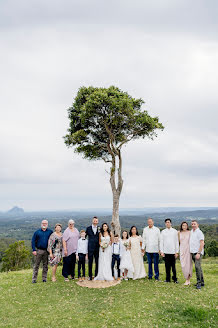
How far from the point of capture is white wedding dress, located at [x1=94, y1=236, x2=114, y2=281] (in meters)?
12.3

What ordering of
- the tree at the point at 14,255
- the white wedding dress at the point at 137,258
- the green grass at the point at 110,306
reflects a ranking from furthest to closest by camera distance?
the tree at the point at 14,255, the white wedding dress at the point at 137,258, the green grass at the point at 110,306

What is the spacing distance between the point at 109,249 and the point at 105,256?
42 cm

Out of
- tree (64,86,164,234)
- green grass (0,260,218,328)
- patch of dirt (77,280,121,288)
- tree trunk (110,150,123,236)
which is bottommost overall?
patch of dirt (77,280,121,288)

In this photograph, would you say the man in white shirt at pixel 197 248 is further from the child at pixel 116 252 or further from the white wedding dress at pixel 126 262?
the child at pixel 116 252

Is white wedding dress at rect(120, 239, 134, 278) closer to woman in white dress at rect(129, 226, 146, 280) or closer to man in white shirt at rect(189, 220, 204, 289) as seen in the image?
woman in white dress at rect(129, 226, 146, 280)

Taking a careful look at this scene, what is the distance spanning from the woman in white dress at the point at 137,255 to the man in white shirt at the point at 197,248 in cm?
284

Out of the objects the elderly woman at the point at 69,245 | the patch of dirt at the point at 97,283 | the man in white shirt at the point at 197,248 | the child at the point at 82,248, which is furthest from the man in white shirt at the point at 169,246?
the elderly woman at the point at 69,245

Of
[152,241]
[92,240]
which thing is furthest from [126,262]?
[92,240]

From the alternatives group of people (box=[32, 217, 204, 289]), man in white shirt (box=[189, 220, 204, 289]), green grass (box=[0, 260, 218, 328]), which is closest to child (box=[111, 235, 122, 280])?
group of people (box=[32, 217, 204, 289])

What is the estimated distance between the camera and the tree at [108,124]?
16438 mm

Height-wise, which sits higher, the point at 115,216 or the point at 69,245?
the point at 115,216

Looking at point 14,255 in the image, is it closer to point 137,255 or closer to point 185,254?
point 137,255

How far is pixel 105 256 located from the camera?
12.4m

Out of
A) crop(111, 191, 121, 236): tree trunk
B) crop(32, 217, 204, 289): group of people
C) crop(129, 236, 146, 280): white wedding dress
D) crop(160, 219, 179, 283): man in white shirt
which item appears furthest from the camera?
crop(111, 191, 121, 236): tree trunk
